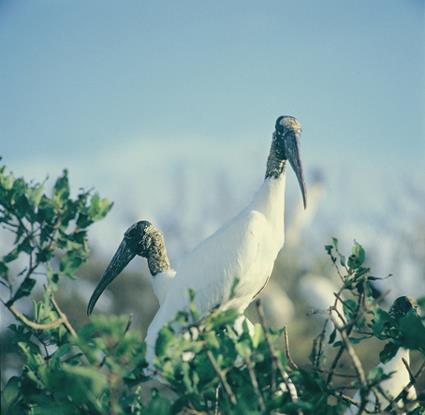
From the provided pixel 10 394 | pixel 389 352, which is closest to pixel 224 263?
pixel 389 352

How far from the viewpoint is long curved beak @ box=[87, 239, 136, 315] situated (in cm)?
481

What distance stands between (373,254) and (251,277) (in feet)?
45.2

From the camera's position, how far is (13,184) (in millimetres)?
2732

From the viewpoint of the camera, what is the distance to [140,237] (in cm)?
498

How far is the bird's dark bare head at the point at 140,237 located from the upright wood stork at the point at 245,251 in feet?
1.64

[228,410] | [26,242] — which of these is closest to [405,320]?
[228,410]

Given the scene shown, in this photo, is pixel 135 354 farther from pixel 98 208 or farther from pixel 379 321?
pixel 379 321

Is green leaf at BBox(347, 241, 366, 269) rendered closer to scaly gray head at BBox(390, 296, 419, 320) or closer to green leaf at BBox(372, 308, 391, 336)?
green leaf at BBox(372, 308, 391, 336)

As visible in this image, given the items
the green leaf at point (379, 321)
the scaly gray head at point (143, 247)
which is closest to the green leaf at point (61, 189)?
the green leaf at point (379, 321)

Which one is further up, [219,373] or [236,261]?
[236,261]

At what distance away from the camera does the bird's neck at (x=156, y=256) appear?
4984mm

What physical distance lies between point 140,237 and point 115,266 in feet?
0.67

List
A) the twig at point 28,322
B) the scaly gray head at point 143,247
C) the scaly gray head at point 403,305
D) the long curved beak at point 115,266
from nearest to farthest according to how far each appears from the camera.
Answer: the twig at point 28,322 < the scaly gray head at point 403,305 < the long curved beak at point 115,266 < the scaly gray head at point 143,247

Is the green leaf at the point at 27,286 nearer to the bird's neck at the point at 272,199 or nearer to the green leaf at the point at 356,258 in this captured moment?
the green leaf at the point at 356,258
